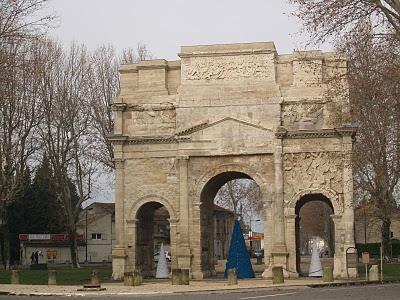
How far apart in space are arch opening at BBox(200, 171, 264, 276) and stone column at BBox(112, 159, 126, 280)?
4045 mm

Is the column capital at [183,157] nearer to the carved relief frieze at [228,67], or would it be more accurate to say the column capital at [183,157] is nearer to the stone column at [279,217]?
the carved relief frieze at [228,67]

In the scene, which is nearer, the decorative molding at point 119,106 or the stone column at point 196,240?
the stone column at point 196,240

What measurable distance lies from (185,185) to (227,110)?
14.1 feet

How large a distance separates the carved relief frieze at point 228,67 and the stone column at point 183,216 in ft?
14.5

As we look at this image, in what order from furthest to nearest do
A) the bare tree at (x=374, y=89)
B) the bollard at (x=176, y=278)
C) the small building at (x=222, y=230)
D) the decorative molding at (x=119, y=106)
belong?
the small building at (x=222, y=230), the decorative molding at (x=119, y=106), the bollard at (x=176, y=278), the bare tree at (x=374, y=89)

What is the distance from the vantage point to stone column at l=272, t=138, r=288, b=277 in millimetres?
34344

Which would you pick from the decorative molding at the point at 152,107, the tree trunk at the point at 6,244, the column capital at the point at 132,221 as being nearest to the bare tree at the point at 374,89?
the decorative molding at the point at 152,107

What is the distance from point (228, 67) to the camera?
119 ft

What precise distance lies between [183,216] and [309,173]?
658cm

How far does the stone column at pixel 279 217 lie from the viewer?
34.3 m

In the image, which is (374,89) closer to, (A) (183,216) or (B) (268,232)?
(B) (268,232)

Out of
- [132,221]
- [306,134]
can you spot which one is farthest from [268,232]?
[132,221]

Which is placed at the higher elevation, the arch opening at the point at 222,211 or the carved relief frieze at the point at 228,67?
→ the carved relief frieze at the point at 228,67

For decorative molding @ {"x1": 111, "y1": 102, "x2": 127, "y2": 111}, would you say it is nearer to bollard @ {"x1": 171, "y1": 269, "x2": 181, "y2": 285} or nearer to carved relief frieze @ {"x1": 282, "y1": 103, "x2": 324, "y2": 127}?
carved relief frieze @ {"x1": 282, "y1": 103, "x2": 324, "y2": 127}
